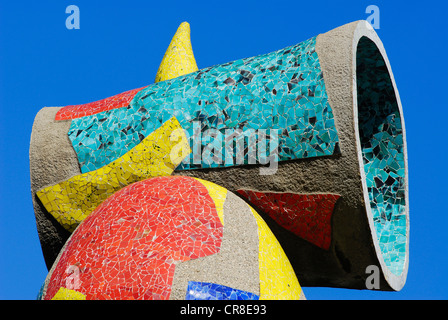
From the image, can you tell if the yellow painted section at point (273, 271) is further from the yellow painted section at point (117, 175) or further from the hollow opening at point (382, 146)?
the hollow opening at point (382, 146)

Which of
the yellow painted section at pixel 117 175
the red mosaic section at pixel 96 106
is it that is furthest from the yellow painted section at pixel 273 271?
the red mosaic section at pixel 96 106

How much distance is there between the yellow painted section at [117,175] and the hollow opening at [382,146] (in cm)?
190

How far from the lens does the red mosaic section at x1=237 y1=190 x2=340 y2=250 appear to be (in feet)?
15.7

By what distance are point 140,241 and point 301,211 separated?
1306mm

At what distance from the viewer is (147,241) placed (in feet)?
13.6

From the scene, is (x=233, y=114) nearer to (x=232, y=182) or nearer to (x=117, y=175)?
(x=232, y=182)

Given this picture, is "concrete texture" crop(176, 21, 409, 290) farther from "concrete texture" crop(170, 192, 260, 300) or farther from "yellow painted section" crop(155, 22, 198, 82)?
"yellow painted section" crop(155, 22, 198, 82)

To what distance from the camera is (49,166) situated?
5637mm

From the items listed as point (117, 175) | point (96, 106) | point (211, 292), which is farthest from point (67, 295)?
point (96, 106)

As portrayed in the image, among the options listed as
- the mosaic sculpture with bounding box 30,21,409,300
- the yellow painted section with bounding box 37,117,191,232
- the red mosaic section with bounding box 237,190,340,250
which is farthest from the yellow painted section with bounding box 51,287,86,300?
the red mosaic section with bounding box 237,190,340,250

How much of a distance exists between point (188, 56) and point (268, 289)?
391 centimetres
